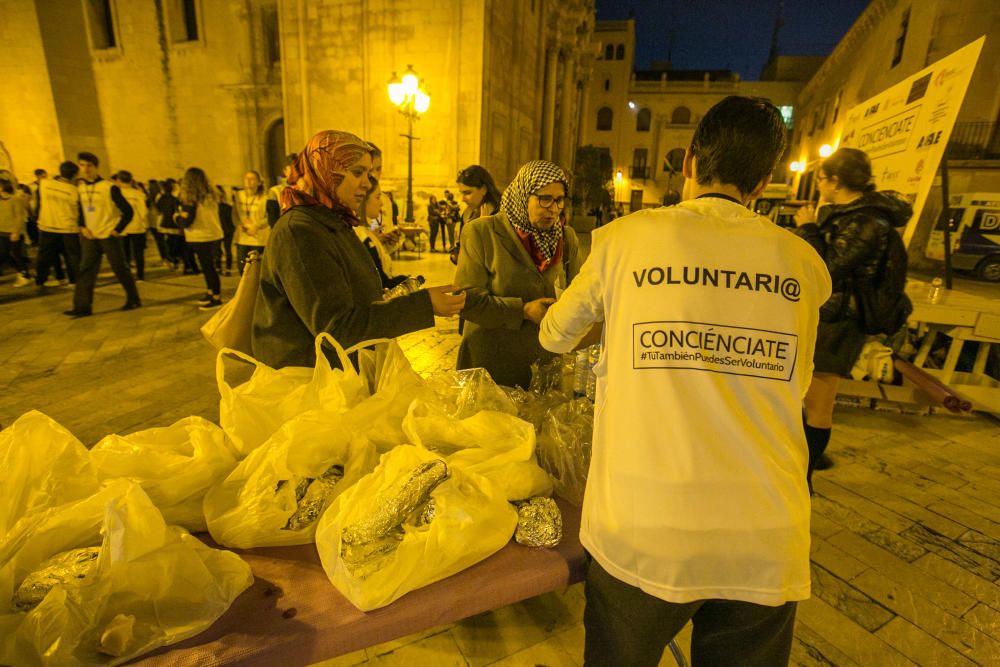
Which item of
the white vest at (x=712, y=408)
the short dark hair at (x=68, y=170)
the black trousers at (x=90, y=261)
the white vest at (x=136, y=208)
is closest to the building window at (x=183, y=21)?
the white vest at (x=136, y=208)

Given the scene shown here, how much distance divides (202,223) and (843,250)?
783 centimetres

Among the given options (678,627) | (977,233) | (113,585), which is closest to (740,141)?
(678,627)

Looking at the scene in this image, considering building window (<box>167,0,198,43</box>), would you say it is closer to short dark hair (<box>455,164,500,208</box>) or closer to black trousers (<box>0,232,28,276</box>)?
black trousers (<box>0,232,28,276</box>)

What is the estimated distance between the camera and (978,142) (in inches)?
573

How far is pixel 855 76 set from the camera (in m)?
24.7

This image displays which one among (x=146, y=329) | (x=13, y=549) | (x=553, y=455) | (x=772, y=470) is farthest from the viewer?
(x=146, y=329)

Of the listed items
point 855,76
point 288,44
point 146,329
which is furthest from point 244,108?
point 855,76

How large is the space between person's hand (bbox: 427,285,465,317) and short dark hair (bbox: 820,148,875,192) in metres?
2.36

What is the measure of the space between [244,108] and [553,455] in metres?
21.2

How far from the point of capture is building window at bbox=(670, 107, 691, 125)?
147ft

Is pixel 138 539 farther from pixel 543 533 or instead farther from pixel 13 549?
pixel 543 533

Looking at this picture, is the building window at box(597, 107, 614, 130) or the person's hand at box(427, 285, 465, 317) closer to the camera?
the person's hand at box(427, 285, 465, 317)

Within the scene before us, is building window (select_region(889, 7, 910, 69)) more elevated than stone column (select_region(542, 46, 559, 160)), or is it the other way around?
building window (select_region(889, 7, 910, 69))

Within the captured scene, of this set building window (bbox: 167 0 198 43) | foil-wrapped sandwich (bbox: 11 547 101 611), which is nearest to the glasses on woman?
foil-wrapped sandwich (bbox: 11 547 101 611)
